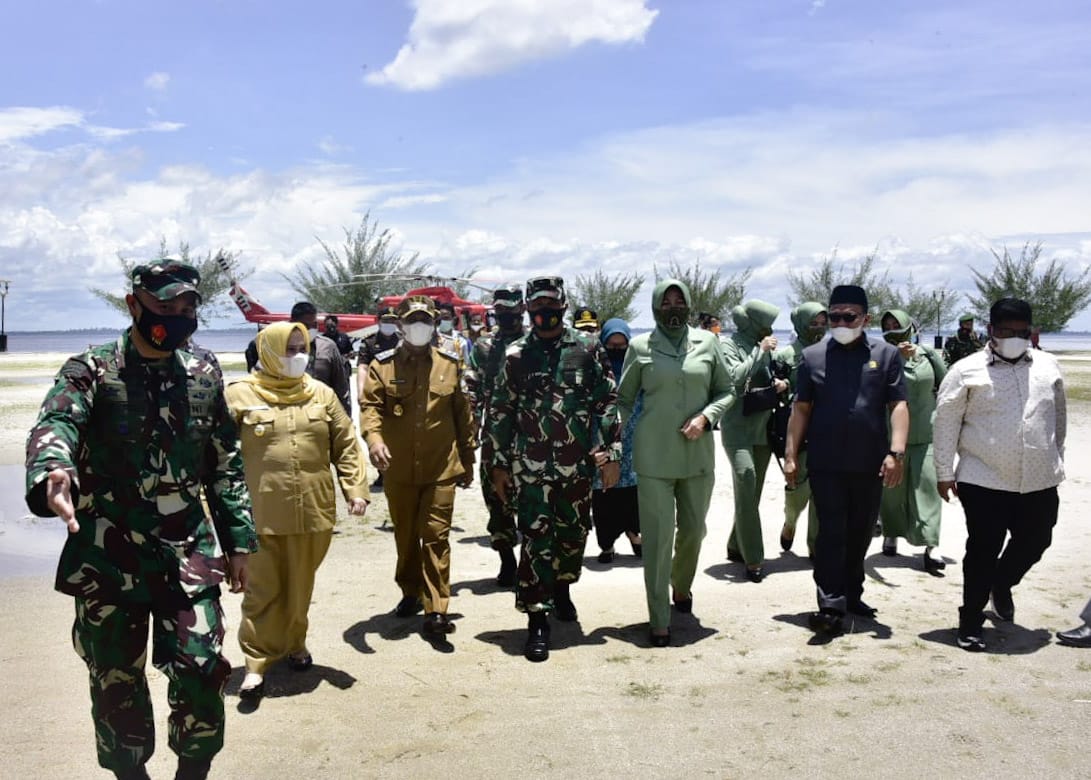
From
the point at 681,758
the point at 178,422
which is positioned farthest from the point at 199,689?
the point at 681,758

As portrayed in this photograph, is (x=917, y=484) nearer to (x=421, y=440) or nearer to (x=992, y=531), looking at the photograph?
(x=992, y=531)

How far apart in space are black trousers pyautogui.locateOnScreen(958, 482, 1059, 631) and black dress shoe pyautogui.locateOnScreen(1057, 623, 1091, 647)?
0.43 metres

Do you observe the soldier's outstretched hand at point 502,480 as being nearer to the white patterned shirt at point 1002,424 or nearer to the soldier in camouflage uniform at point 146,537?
the soldier in camouflage uniform at point 146,537

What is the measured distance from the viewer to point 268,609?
497 centimetres

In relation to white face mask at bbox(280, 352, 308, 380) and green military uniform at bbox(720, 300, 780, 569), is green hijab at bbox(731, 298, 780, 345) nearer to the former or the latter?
green military uniform at bbox(720, 300, 780, 569)

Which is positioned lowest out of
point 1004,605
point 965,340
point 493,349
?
point 1004,605

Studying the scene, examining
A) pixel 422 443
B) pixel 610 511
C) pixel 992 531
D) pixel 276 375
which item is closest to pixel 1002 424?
pixel 992 531

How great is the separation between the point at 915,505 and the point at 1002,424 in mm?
2071

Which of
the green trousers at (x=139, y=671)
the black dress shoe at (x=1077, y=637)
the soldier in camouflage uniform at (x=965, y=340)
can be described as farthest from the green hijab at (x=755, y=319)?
the soldier in camouflage uniform at (x=965, y=340)

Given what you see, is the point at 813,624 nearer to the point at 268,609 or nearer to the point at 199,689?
the point at 268,609

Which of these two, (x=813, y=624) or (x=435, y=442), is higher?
(x=435, y=442)

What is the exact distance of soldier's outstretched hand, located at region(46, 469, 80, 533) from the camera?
9.18ft

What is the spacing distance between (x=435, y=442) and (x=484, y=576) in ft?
6.19

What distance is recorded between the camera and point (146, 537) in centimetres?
338
